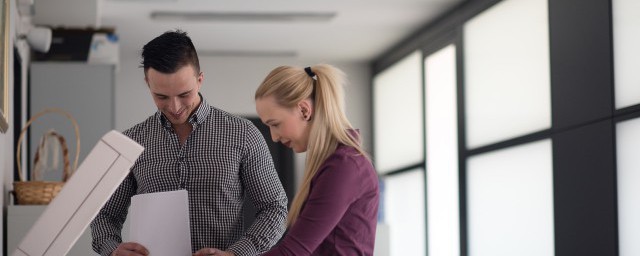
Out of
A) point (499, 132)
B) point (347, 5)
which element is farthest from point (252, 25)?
point (499, 132)

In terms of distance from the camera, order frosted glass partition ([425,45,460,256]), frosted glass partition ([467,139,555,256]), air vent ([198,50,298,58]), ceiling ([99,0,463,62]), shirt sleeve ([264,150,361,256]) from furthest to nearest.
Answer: air vent ([198,50,298,58]), frosted glass partition ([425,45,460,256]), ceiling ([99,0,463,62]), frosted glass partition ([467,139,555,256]), shirt sleeve ([264,150,361,256])

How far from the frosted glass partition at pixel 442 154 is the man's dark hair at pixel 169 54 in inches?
190

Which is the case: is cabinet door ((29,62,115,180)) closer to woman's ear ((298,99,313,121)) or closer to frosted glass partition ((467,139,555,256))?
frosted glass partition ((467,139,555,256))

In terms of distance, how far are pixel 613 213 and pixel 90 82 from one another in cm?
324

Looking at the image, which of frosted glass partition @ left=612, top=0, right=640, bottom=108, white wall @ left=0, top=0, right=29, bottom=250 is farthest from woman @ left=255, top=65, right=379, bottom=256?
frosted glass partition @ left=612, top=0, right=640, bottom=108

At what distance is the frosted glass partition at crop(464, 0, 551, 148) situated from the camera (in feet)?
19.1

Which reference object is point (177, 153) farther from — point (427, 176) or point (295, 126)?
point (427, 176)

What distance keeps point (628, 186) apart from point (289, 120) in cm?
307

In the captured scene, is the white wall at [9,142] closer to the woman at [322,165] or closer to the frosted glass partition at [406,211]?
the woman at [322,165]

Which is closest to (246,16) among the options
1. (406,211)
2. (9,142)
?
(406,211)

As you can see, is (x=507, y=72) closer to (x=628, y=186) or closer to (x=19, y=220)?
(x=628, y=186)

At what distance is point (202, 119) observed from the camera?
2580 mm

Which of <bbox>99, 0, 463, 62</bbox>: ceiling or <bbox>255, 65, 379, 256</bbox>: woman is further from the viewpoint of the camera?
<bbox>99, 0, 463, 62</bbox>: ceiling

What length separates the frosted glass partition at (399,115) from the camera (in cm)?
817
